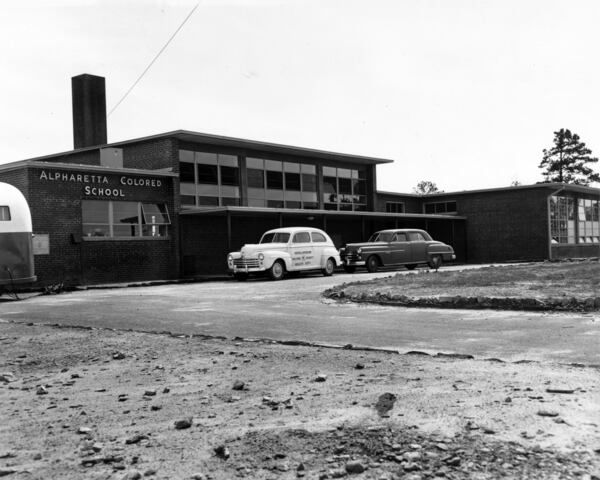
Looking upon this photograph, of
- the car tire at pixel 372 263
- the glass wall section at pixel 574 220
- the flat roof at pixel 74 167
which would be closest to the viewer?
the flat roof at pixel 74 167

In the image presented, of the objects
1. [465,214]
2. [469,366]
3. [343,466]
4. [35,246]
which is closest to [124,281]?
[35,246]

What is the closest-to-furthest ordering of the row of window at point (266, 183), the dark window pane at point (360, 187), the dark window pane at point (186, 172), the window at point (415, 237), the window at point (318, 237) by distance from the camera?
the window at point (318, 237), the dark window pane at point (186, 172), the row of window at point (266, 183), the window at point (415, 237), the dark window pane at point (360, 187)

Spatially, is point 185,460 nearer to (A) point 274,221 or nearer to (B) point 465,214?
(A) point 274,221

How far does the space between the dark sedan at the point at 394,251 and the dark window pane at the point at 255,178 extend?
22.0 feet

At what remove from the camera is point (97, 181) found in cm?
2386

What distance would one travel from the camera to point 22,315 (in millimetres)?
12789

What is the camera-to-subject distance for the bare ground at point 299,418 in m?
3.59

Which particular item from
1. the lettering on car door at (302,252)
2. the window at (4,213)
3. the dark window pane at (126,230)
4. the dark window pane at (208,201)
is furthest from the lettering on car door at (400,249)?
the window at (4,213)

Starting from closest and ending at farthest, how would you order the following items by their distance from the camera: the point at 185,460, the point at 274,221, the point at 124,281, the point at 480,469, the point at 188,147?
the point at 480,469
the point at 185,460
the point at 124,281
the point at 188,147
the point at 274,221

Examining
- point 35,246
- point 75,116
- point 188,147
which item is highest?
point 75,116

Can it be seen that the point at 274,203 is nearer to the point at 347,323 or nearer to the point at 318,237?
the point at 318,237

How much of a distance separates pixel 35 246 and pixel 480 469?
21.2m

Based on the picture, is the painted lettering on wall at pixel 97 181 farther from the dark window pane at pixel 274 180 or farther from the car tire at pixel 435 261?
the car tire at pixel 435 261

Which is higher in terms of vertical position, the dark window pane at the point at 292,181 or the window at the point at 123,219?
the dark window pane at the point at 292,181
